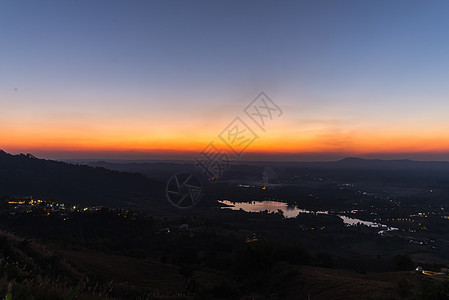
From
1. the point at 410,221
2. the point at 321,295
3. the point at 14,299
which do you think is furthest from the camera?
the point at 410,221

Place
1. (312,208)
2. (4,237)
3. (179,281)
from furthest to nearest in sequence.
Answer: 1. (312,208)
2. (179,281)
3. (4,237)

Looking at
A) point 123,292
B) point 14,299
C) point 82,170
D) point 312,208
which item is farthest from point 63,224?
point 312,208

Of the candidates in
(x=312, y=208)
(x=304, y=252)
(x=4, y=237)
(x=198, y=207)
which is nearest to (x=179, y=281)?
(x=4, y=237)

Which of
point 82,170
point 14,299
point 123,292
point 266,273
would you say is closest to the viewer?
point 14,299

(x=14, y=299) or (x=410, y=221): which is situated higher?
(x=14, y=299)

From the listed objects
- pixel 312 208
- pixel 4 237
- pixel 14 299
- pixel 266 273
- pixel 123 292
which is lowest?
pixel 312 208

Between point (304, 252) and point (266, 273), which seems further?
point (304, 252)

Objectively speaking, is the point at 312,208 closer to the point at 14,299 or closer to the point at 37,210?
the point at 37,210

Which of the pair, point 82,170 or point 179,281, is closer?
point 179,281

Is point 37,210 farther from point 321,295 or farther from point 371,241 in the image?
point 371,241
